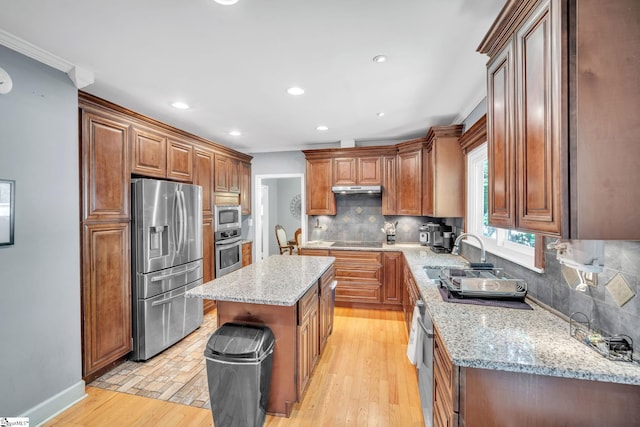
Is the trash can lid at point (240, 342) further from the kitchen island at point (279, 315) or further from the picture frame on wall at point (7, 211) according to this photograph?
the picture frame on wall at point (7, 211)

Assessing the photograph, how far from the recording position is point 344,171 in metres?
4.36

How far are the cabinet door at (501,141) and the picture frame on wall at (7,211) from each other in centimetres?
288

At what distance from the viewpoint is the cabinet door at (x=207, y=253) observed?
12.0ft

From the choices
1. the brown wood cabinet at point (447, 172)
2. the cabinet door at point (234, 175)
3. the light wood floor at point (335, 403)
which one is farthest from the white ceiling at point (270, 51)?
the light wood floor at point (335, 403)

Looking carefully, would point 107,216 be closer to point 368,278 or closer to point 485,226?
point 368,278

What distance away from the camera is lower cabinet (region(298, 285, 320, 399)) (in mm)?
1977

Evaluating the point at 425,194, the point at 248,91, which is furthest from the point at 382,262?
the point at 248,91

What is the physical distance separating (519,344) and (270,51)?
7.05 feet

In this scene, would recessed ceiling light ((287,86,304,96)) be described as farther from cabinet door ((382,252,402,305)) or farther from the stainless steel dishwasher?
cabinet door ((382,252,402,305))

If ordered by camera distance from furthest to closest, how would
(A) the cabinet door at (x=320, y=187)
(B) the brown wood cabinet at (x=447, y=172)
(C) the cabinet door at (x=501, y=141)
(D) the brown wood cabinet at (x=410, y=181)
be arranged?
(A) the cabinet door at (x=320, y=187), (D) the brown wood cabinet at (x=410, y=181), (B) the brown wood cabinet at (x=447, y=172), (C) the cabinet door at (x=501, y=141)

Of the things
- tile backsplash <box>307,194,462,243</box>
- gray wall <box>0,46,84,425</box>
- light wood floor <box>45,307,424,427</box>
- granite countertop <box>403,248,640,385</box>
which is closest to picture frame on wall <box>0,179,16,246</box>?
gray wall <box>0,46,84,425</box>

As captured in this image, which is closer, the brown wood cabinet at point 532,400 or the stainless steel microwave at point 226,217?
the brown wood cabinet at point 532,400

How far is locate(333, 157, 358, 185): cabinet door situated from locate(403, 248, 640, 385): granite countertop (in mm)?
2843

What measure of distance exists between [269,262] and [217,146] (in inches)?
81.2
